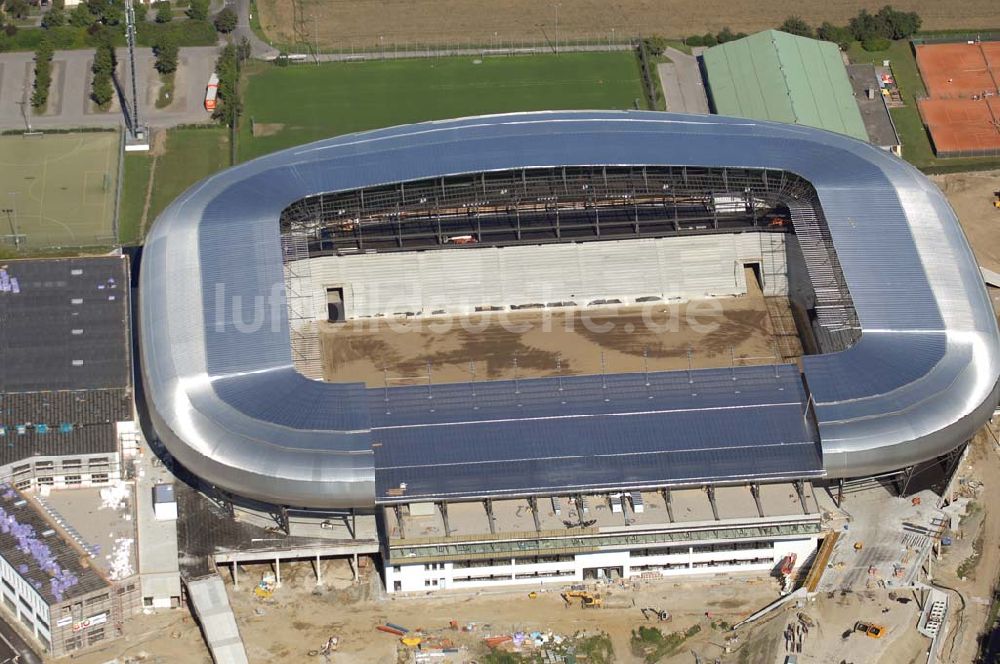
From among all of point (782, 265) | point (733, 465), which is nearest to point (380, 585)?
point (733, 465)

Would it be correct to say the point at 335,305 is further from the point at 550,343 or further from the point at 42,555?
the point at 42,555

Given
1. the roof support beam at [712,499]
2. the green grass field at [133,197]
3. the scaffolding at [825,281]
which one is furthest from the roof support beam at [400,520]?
the green grass field at [133,197]

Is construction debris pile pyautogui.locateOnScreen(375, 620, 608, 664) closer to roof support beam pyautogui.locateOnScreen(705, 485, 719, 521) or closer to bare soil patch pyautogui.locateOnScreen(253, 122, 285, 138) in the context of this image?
roof support beam pyautogui.locateOnScreen(705, 485, 719, 521)

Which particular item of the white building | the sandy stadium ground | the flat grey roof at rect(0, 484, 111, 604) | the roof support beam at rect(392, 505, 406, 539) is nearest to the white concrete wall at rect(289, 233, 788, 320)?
the sandy stadium ground

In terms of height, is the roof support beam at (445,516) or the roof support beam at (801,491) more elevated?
the roof support beam at (801,491)

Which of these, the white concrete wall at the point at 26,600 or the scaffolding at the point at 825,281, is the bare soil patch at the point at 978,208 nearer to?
the scaffolding at the point at 825,281
